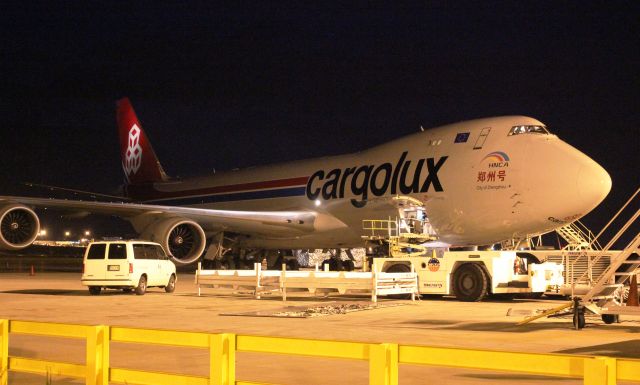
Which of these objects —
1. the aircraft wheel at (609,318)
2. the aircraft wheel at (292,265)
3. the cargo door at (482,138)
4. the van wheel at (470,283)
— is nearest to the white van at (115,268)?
the van wheel at (470,283)

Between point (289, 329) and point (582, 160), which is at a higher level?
point (582, 160)

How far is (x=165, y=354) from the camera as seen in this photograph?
10023mm

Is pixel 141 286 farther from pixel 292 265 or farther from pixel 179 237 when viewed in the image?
pixel 292 265

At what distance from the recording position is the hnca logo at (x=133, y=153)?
44.0 metres

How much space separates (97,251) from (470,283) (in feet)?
31.4

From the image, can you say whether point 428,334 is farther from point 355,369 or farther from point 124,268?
point 124,268

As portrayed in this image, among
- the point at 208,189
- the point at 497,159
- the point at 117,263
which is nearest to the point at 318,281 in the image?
the point at 117,263

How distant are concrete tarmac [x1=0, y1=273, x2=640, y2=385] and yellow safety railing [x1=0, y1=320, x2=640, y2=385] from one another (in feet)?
5.96

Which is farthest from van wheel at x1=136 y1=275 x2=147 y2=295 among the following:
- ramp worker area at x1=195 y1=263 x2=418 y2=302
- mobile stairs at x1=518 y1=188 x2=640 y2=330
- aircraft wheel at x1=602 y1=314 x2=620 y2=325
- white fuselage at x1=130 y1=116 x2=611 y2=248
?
aircraft wheel at x1=602 y1=314 x2=620 y2=325

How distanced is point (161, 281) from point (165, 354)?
13122 millimetres

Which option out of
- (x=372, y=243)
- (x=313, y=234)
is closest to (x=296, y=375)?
(x=372, y=243)

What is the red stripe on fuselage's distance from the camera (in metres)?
31.8

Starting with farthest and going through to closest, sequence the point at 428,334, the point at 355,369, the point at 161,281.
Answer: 1. the point at 161,281
2. the point at 428,334
3. the point at 355,369

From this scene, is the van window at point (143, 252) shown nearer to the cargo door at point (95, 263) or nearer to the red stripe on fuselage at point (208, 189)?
the cargo door at point (95, 263)
